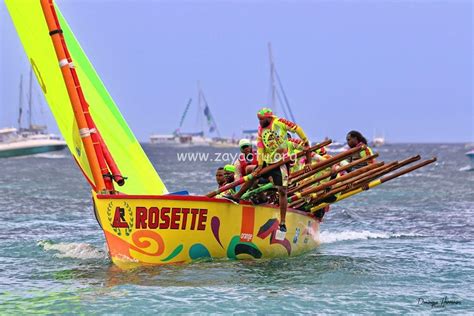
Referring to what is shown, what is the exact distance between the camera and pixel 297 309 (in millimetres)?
9344

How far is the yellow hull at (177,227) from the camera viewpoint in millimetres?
11148

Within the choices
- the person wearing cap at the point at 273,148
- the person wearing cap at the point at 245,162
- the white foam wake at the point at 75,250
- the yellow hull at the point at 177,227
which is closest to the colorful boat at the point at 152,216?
the yellow hull at the point at 177,227

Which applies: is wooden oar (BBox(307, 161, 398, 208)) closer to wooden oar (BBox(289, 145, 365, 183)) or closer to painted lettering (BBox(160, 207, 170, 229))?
wooden oar (BBox(289, 145, 365, 183))

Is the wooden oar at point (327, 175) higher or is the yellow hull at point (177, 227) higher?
the wooden oar at point (327, 175)

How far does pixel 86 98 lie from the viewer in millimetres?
14500

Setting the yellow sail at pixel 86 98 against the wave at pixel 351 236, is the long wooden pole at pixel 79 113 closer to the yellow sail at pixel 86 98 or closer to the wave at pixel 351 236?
the yellow sail at pixel 86 98

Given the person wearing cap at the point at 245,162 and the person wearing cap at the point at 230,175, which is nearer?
the person wearing cap at the point at 245,162

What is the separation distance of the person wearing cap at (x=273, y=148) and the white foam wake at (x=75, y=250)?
354 centimetres

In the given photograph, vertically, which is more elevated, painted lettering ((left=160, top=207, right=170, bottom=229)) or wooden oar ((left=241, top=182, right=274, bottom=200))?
wooden oar ((left=241, top=182, right=274, bottom=200))

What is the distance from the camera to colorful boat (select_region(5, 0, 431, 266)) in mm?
11203

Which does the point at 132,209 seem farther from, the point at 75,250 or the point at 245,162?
the point at 75,250

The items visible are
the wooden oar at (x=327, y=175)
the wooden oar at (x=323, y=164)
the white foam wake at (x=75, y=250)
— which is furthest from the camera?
the white foam wake at (x=75, y=250)
